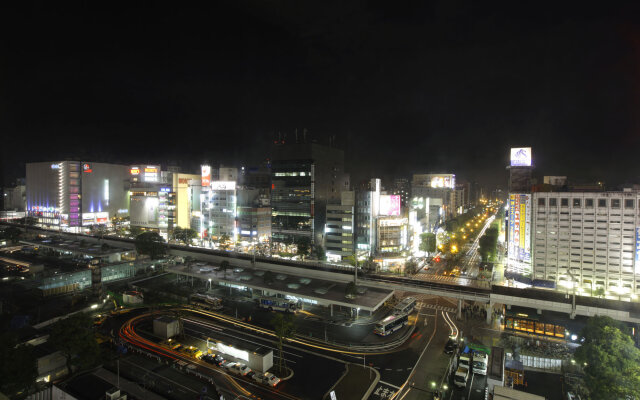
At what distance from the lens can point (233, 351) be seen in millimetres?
24297

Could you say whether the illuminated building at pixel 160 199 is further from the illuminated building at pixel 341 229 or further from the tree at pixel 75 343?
the tree at pixel 75 343

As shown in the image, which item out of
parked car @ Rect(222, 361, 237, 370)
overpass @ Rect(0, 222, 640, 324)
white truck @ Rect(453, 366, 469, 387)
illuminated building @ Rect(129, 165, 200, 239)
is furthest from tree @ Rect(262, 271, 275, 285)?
illuminated building @ Rect(129, 165, 200, 239)

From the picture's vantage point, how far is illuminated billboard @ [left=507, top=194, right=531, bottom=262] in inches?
1912

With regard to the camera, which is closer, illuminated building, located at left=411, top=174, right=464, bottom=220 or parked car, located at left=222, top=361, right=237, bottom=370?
parked car, located at left=222, top=361, right=237, bottom=370

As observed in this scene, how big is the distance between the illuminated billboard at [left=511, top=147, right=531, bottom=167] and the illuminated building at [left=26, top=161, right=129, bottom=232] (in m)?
103

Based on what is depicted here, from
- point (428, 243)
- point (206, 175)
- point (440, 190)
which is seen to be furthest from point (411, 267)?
point (440, 190)

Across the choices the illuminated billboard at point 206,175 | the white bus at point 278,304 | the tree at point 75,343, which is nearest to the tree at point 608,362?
the white bus at point 278,304

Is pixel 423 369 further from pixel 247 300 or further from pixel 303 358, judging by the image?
pixel 247 300

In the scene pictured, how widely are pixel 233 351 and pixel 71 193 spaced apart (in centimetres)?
8663

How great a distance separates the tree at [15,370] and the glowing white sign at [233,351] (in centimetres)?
1093

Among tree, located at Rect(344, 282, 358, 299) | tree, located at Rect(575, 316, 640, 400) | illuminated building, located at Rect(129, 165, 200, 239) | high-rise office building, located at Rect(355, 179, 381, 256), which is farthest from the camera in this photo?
illuminated building, located at Rect(129, 165, 200, 239)

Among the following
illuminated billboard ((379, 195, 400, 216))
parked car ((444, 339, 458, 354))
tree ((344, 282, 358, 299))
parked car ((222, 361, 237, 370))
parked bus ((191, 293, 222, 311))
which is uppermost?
illuminated billboard ((379, 195, 400, 216))

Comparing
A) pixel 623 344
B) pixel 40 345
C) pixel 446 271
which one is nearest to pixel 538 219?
pixel 446 271

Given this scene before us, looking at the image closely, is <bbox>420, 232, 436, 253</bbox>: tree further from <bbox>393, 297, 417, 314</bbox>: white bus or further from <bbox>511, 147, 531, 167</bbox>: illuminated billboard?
<bbox>393, 297, 417, 314</bbox>: white bus
